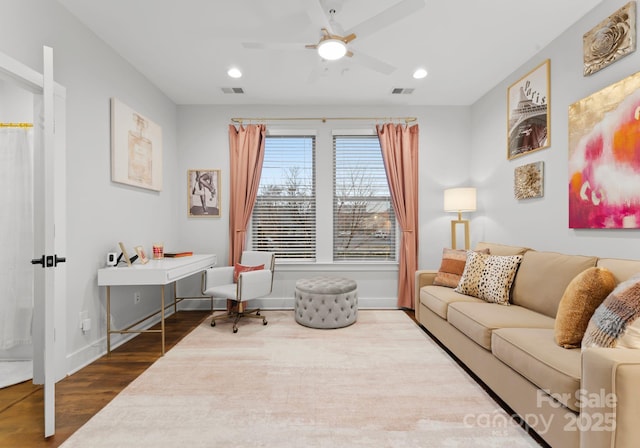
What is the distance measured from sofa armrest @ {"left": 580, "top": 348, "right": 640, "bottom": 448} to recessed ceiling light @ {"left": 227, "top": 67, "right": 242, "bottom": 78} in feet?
11.9

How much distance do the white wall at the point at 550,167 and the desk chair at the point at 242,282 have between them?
2822 mm

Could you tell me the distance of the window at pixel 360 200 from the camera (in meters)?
4.30

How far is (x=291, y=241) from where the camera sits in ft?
14.1

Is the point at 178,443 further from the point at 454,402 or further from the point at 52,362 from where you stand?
the point at 454,402

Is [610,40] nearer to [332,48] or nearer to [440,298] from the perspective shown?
[332,48]

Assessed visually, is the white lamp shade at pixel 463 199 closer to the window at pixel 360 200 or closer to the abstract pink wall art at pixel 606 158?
the window at pixel 360 200

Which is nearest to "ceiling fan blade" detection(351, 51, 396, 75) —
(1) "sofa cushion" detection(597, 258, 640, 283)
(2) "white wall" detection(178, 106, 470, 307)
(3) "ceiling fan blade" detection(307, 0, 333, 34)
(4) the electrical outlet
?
(3) "ceiling fan blade" detection(307, 0, 333, 34)

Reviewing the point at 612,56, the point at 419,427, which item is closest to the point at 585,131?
the point at 612,56

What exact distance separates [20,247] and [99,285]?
24.7 inches

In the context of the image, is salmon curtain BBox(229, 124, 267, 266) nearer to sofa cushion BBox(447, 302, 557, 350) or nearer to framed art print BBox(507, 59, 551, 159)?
sofa cushion BBox(447, 302, 557, 350)

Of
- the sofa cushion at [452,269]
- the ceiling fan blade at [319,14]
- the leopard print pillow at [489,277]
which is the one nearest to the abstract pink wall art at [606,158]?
the leopard print pillow at [489,277]

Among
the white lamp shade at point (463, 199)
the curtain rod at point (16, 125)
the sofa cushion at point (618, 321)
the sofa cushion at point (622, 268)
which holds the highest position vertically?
the curtain rod at point (16, 125)

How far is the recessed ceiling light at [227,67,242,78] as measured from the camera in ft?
10.6

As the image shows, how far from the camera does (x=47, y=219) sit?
1.63 meters
